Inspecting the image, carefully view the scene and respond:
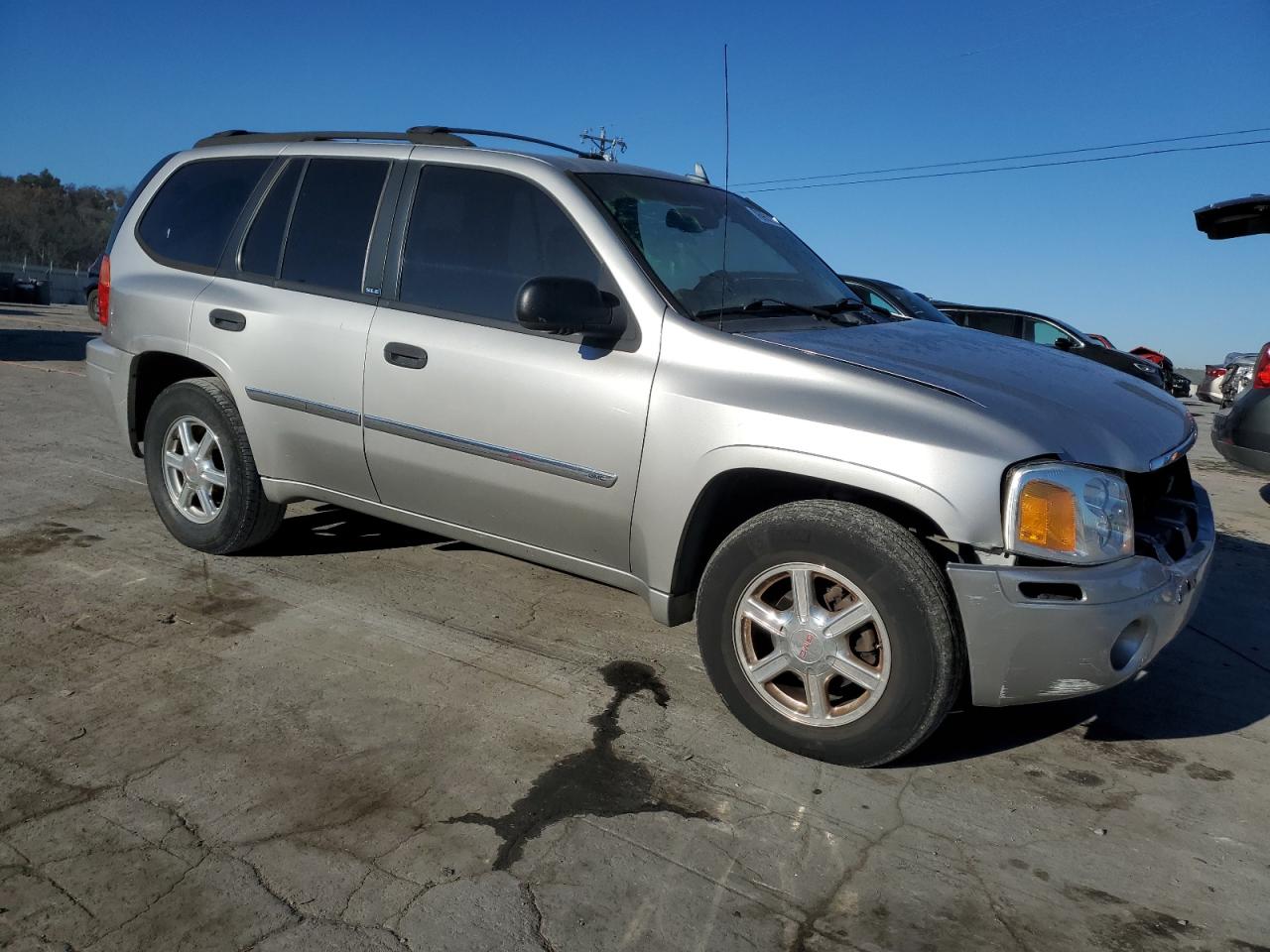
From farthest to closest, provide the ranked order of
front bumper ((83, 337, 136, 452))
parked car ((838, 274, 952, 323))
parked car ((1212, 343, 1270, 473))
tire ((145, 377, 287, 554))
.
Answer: parked car ((838, 274, 952, 323)) < parked car ((1212, 343, 1270, 473)) < front bumper ((83, 337, 136, 452)) < tire ((145, 377, 287, 554))

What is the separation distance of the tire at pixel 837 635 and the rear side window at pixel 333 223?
204 cm

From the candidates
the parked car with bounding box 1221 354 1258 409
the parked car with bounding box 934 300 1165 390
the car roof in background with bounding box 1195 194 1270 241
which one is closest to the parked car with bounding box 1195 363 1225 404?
the parked car with bounding box 1221 354 1258 409

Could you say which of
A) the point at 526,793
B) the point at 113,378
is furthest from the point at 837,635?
the point at 113,378

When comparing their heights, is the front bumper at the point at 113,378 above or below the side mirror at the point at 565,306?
below

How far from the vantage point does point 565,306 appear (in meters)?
3.36

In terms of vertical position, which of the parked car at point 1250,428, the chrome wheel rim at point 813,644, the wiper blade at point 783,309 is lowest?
the chrome wheel rim at point 813,644

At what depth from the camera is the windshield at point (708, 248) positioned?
3.73 m

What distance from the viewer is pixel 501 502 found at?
383cm

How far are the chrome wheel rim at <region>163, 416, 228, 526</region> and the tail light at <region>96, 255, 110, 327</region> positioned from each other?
759mm

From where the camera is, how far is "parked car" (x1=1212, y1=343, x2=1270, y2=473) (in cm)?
576

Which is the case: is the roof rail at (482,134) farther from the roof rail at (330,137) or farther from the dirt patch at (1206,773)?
the dirt patch at (1206,773)

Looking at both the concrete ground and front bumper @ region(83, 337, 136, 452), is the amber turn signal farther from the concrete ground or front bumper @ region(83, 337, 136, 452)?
front bumper @ region(83, 337, 136, 452)

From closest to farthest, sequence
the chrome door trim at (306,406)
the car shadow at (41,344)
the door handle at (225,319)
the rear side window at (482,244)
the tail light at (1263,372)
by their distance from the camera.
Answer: the rear side window at (482,244), the chrome door trim at (306,406), the door handle at (225,319), the tail light at (1263,372), the car shadow at (41,344)

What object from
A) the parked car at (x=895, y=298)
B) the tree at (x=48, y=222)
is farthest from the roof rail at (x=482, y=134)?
the tree at (x=48, y=222)
